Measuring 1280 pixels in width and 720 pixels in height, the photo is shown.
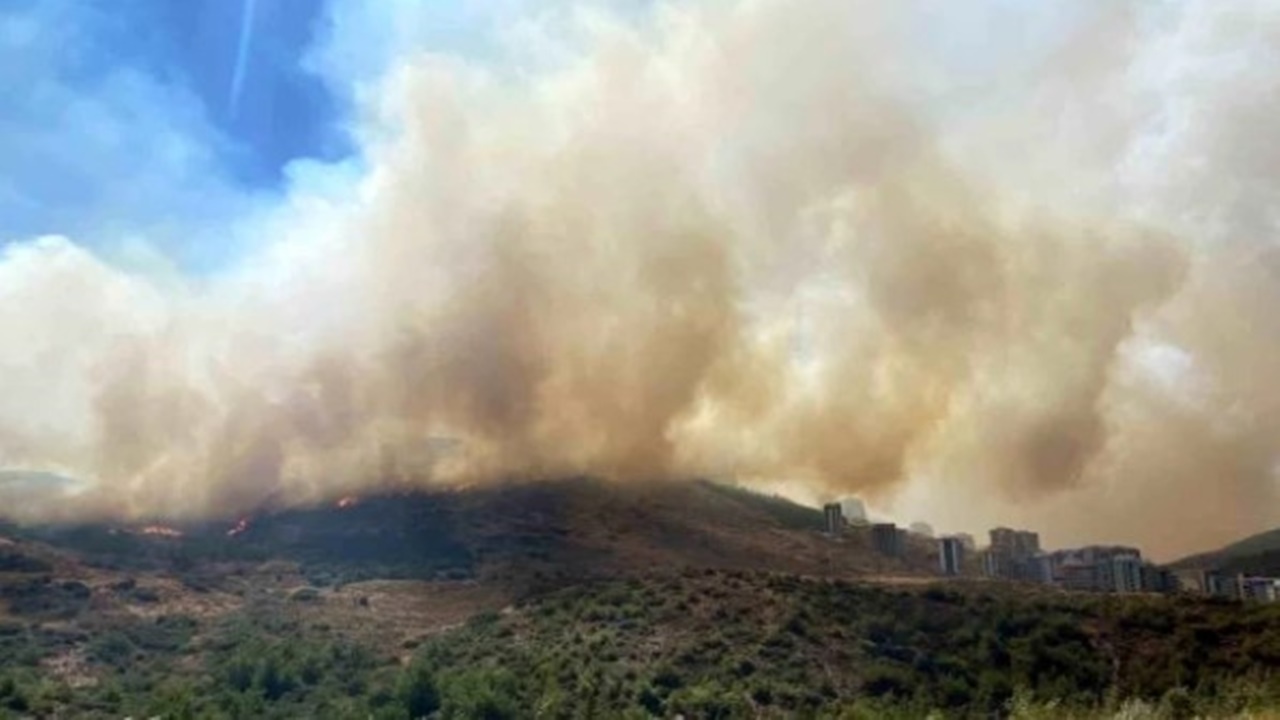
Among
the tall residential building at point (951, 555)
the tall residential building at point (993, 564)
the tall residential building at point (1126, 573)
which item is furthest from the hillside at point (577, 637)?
the tall residential building at point (1126, 573)

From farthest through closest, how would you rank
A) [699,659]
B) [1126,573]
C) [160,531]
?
1. [160,531]
2. [1126,573]
3. [699,659]

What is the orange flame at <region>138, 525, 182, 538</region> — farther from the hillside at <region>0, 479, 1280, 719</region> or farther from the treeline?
the treeline

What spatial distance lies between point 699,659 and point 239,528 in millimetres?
81587

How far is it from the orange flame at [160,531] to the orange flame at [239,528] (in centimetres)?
545

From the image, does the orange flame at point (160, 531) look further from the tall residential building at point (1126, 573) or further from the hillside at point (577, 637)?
the tall residential building at point (1126, 573)

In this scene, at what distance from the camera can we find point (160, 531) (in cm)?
13162

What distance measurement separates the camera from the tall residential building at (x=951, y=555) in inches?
4817

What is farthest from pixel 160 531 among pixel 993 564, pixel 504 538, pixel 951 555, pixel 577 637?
pixel 993 564

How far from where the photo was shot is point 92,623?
87.9 metres

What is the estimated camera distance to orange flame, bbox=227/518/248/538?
133 m

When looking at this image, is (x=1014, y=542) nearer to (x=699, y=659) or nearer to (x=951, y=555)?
(x=951, y=555)

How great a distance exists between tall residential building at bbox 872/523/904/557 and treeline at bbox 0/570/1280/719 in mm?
40916

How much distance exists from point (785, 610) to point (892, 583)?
1630 cm

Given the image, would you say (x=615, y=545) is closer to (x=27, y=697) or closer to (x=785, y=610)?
(x=785, y=610)
